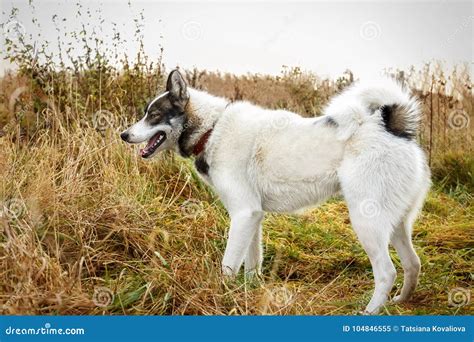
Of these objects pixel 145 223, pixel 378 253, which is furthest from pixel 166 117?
pixel 378 253

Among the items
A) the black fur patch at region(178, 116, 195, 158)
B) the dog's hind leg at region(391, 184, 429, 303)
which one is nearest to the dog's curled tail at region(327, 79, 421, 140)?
the dog's hind leg at region(391, 184, 429, 303)

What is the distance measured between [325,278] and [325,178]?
1.11m

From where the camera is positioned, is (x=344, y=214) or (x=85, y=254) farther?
(x=344, y=214)

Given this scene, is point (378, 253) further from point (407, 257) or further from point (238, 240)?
point (238, 240)

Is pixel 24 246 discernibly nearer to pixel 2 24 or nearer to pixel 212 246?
pixel 212 246

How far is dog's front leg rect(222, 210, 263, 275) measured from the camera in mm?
4555

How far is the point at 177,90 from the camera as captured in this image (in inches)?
190

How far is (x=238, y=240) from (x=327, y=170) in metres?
0.74

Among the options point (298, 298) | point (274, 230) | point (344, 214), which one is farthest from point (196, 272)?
point (344, 214)

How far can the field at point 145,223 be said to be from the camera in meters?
4.25

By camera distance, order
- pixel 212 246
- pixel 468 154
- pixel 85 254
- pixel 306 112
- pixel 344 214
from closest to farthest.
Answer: pixel 85 254 < pixel 212 246 < pixel 344 214 < pixel 468 154 < pixel 306 112

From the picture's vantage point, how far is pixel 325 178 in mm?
4500

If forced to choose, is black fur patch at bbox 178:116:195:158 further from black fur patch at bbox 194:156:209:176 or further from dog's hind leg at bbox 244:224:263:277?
dog's hind leg at bbox 244:224:263:277

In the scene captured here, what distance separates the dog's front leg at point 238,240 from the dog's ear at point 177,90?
2.92ft
